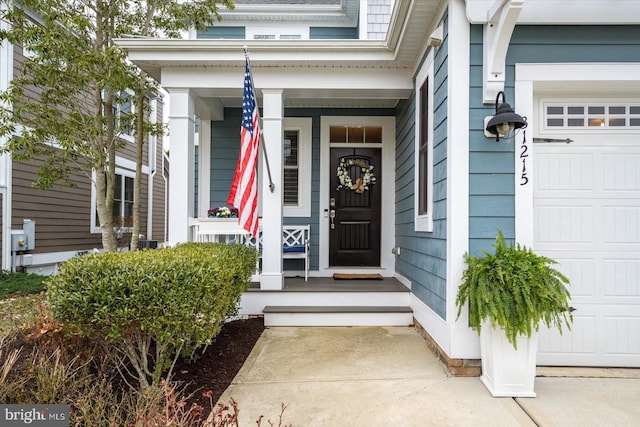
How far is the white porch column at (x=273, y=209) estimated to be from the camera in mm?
4320

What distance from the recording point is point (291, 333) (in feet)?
12.7

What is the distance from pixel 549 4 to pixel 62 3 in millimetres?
5828

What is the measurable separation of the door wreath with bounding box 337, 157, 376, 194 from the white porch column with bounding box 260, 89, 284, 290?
159 centimetres

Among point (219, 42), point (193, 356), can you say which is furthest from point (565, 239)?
point (219, 42)

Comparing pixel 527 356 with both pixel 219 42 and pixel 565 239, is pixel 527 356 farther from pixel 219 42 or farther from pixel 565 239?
pixel 219 42

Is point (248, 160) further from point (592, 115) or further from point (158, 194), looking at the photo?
point (158, 194)

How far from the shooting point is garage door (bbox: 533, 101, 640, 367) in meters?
3.01

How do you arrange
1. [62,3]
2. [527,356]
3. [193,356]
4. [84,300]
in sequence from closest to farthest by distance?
1. [84,300]
2. [527,356]
3. [193,356]
4. [62,3]

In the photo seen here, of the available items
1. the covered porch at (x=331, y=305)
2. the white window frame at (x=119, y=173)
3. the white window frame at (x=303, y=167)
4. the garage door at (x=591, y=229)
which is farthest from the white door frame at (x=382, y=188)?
the white window frame at (x=119, y=173)

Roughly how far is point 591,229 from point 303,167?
12.0 ft

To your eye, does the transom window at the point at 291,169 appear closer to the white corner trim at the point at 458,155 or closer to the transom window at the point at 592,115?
the white corner trim at the point at 458,155

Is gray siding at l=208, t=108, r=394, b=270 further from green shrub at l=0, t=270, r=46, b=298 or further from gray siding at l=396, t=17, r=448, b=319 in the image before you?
green shrub at l=0, t=270, r=46, b=298

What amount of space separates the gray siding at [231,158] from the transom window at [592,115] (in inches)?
118

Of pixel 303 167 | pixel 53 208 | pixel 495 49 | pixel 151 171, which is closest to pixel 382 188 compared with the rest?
pixel 303 167
